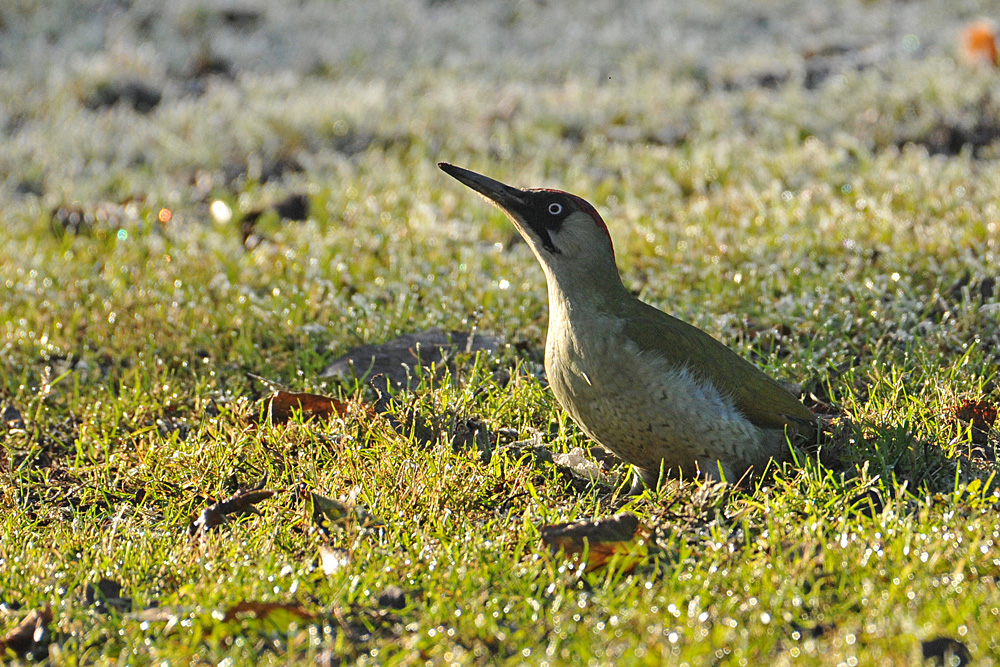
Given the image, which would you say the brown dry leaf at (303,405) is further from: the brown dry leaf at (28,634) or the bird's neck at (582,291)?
the brown dry leaf at (28,634)

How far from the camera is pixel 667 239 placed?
6.39 metres

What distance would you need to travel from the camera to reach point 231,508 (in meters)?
3.66

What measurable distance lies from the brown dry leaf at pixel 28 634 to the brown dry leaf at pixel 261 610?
55 cm

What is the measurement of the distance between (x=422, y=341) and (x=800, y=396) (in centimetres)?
187

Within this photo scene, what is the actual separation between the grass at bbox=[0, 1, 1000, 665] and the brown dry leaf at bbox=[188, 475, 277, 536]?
10cm

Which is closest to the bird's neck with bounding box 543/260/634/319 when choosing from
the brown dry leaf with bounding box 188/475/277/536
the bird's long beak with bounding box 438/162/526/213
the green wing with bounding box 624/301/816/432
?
the green wing with bounding box 624/301/816/432

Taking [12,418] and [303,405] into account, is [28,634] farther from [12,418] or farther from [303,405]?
[12,418]

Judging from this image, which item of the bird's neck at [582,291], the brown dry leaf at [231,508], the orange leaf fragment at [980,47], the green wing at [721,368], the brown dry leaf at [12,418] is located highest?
the orange leaf fragment at [980,47]

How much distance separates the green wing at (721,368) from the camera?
141 inches

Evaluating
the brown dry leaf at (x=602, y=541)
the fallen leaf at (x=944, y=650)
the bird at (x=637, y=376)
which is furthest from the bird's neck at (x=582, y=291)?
the fallen leaf at (x=944, y=650)

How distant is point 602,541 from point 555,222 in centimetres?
124

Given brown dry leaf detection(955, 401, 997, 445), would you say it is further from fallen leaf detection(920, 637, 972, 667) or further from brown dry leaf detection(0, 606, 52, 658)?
brown dry leaf detection(0, 606, 52, 658)

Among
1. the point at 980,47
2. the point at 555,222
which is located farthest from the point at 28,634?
the point at 980,47

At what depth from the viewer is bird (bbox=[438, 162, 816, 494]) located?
3502mm
